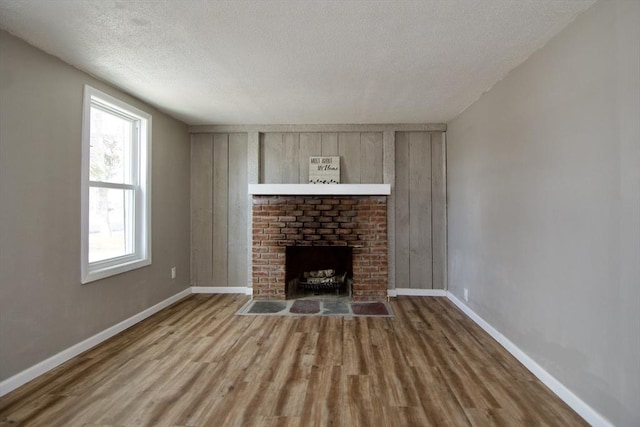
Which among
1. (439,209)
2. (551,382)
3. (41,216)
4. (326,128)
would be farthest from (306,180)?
(551,382)

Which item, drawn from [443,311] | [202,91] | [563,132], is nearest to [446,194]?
[443,311]

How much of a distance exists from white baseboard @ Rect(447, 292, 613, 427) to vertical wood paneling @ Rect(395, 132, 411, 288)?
3.95ft

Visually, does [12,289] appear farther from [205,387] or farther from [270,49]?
[270,49]

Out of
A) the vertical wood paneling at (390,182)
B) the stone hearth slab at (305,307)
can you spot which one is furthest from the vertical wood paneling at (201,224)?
the vertical wood paneling at (390,182)

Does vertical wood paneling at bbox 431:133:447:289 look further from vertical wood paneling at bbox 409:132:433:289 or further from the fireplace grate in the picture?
the fireplace grate

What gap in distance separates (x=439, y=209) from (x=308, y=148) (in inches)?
78.4

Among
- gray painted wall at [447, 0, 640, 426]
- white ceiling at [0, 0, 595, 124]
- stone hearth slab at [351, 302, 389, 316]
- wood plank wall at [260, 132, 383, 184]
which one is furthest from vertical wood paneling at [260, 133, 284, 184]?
gray painted wall at [447, 0, 640, 426]

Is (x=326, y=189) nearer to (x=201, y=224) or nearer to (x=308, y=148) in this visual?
(x=308, y=148)

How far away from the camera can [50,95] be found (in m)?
2.24

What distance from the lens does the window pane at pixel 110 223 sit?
2.73 m

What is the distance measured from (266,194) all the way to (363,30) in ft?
7.78

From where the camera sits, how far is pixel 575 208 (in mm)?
1801

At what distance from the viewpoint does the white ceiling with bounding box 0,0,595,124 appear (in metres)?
1.73

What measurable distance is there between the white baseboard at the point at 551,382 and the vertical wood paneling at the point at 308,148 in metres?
2.74
